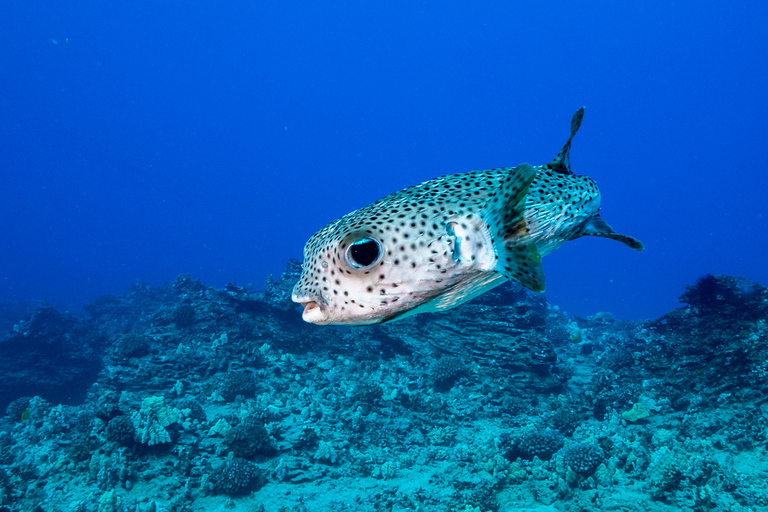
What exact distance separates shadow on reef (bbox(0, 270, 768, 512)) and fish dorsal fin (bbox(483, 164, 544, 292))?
6.77 metres

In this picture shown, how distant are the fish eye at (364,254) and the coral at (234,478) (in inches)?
321

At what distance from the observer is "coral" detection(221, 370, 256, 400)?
37.1 ft

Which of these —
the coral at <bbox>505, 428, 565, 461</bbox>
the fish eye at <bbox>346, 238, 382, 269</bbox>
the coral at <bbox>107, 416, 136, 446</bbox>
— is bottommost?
the coral at <bbox>505, 428, 565, 461</bbox>

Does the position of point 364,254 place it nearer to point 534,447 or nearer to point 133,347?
point 534,447

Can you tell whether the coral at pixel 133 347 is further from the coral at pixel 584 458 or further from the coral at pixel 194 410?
the coral at pixel 584 458

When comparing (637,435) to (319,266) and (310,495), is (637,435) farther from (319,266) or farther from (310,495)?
(319,266)

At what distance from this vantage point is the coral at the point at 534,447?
8.31 m

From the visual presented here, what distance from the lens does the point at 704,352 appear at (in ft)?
30.9

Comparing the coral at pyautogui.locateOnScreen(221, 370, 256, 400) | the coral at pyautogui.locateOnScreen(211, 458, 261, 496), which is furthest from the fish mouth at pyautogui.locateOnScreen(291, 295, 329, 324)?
the coral at pyautogui.locateOnScreen(221, 370, 256, 400)

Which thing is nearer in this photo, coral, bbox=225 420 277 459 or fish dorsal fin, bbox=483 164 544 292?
fish dorsal fin, bbox=483 164 544 292

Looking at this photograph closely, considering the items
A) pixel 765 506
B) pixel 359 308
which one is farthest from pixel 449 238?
pixel 765 506

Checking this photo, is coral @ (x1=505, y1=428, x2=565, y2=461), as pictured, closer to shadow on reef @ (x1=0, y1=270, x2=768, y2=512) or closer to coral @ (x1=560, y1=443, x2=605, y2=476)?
shadow on reef @ (x1=0, y1=270, x2=768, y2=512)

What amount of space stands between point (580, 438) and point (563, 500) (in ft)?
7.50

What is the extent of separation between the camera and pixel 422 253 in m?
1.90
